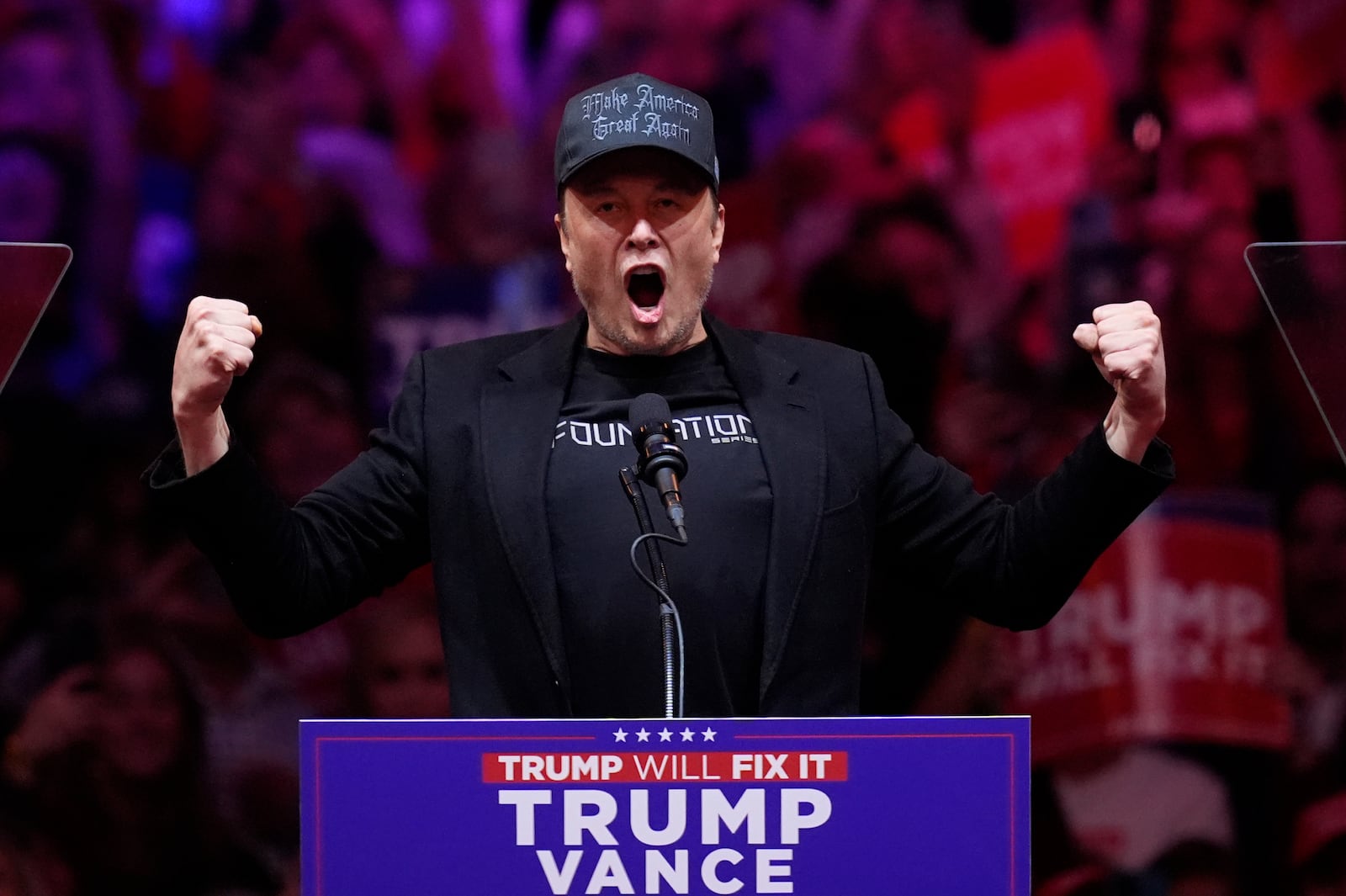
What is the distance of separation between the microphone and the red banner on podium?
2.10 meters

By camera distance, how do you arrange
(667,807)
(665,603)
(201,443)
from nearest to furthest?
(667,807) < (665,603) < (201,443)

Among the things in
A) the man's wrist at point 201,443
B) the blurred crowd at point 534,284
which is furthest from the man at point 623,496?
the blurred crowd at point 534,284

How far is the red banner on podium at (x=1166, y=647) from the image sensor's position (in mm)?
3650

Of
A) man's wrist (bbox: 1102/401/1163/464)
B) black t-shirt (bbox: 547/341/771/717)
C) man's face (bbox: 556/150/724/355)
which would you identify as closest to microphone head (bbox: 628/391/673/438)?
black t-shirt (bbox: 547/341/771/717)

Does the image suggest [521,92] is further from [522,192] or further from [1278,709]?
[1278,709]

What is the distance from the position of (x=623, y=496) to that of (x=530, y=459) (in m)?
0.12

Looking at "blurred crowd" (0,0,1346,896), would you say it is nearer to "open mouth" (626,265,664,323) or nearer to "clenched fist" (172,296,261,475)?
"open mouth" (626,265,664,323)

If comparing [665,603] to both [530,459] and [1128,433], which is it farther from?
[1128,433]

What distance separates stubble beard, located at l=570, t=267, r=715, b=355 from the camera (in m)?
2.05

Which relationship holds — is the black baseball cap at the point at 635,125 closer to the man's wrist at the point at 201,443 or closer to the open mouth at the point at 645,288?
the open mouth at the point at 645,288

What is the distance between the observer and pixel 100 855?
11.8 ft

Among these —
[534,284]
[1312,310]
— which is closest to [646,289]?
[1312,310]

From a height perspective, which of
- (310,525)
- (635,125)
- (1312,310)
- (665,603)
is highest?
(635,125)

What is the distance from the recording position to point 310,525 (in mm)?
1916
